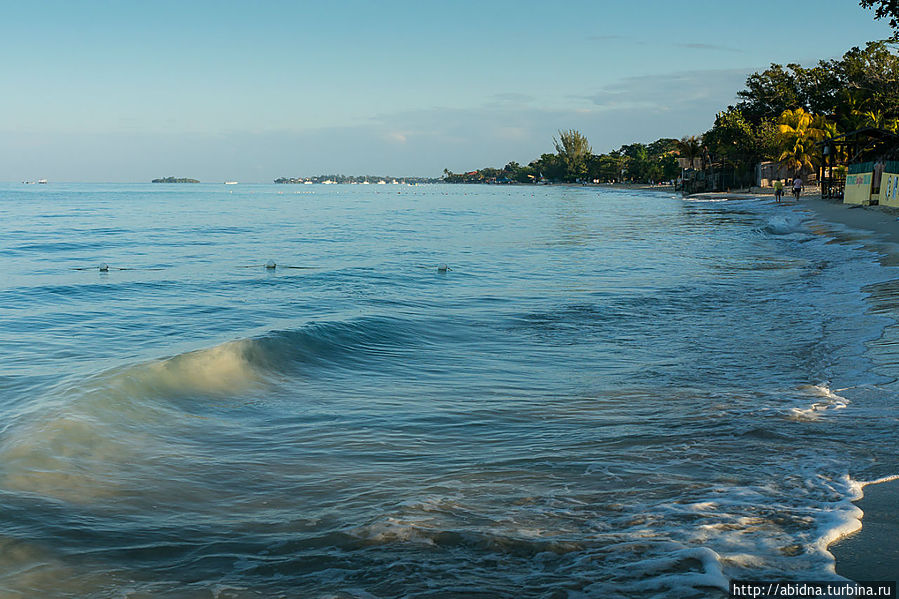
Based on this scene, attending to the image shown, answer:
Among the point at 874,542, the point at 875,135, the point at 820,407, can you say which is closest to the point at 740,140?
the point at 875,135

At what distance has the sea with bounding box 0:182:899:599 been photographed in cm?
360

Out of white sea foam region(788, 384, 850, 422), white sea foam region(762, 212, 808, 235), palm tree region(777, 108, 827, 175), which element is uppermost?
palm tree region(777, 108, 827, 175)

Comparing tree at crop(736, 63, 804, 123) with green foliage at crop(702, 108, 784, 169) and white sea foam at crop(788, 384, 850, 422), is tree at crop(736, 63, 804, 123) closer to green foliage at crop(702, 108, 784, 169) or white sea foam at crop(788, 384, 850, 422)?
green foliage at crop(702, 108, 784, 169)

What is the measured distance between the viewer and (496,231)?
36.8m

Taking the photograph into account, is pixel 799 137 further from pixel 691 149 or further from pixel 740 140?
pixel 691 149

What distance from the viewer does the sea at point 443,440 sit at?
11.8 feet

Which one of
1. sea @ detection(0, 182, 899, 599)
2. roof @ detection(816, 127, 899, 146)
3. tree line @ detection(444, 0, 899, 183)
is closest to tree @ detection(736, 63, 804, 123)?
tree line @ detection(444, 0, 899, 183)

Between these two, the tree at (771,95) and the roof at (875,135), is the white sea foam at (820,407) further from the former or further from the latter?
the tree at (771,95)

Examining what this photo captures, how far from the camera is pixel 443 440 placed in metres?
5.76

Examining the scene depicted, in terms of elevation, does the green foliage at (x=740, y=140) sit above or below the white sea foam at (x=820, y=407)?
above

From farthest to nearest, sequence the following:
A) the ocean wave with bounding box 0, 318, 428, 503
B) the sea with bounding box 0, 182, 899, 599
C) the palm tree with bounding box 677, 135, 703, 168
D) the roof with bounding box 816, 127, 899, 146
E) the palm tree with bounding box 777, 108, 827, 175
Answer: the palm tree with bounding box 677, 135, 703, 168 < the palm tree with bounding box 777, 108, 827, 175 < the roof with bounding box 816, 127, 899, 146 < the ocean wave with bounding box 0, 318, 428, 503 < the sea with bounding box 0, 182, 899, 599

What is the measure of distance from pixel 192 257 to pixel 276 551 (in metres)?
21.5

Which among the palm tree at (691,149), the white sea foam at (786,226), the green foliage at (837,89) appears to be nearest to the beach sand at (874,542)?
the white sea foam at (786,226)

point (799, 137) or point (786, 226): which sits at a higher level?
point (799, 137)
